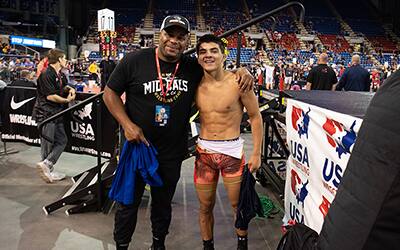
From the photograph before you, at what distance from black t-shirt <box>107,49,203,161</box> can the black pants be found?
0.32ft

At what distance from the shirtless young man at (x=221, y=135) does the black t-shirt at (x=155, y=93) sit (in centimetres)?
12

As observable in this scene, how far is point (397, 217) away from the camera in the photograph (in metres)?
0.71

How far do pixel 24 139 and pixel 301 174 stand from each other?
4310 millimetres

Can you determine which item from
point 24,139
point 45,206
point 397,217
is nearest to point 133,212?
point 45,206

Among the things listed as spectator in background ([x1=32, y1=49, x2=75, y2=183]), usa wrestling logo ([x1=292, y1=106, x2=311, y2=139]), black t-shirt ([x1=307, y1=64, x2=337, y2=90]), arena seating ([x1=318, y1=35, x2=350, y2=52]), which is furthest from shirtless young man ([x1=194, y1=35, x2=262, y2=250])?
arena seating ([x1=318, y1=35, x2=350, y2=52])

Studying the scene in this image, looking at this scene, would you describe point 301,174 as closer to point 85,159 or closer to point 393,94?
point 393,94

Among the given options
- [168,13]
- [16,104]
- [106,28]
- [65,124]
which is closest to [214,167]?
[65,124]

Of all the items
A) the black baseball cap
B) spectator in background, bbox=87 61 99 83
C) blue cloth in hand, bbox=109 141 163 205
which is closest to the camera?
the black baseball cap

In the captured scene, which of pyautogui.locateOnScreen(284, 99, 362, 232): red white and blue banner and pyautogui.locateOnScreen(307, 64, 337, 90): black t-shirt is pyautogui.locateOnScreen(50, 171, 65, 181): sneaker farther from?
pyautogui.locateOnScreen(307, 64, 337, 90): black t-shirt

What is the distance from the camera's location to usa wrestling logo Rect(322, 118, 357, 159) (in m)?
1.80

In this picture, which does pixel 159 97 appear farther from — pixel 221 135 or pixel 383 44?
pixel 383 44

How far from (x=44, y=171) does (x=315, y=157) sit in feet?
9.96

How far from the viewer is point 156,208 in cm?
241

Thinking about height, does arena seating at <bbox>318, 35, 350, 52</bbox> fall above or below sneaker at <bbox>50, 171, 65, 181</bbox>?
above
